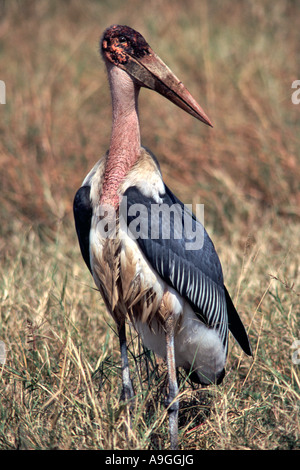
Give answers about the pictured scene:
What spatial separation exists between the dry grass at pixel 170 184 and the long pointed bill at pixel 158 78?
60cm

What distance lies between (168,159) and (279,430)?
3.14 metres

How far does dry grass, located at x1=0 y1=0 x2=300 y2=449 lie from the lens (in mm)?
2645

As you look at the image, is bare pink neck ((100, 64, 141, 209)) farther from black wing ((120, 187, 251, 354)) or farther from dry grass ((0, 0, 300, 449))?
dry grass ((0, 0, 300, 449))

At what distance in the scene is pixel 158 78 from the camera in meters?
2.70

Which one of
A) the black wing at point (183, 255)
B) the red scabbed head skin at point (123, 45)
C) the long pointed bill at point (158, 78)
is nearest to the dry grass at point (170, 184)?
the black wing at point (183, 255)

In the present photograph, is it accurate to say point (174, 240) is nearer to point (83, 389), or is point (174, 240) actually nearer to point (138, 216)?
point (138, 216)

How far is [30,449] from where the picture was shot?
94.6 inches

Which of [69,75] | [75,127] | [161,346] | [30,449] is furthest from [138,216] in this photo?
[69,75]

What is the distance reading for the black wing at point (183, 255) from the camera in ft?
8.31
